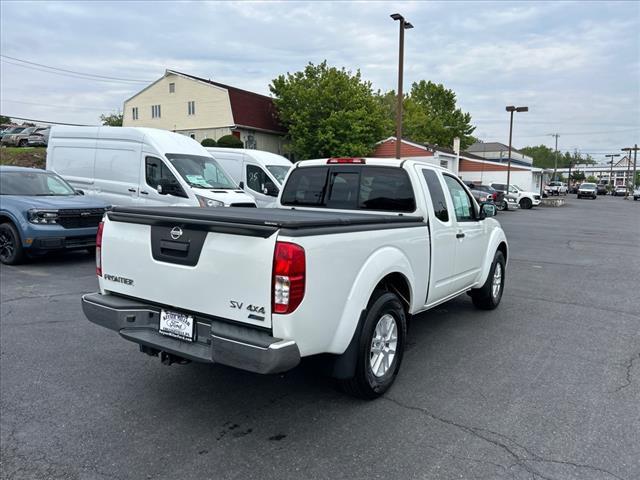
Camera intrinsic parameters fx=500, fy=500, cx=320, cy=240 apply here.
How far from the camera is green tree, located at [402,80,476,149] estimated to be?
57.7m

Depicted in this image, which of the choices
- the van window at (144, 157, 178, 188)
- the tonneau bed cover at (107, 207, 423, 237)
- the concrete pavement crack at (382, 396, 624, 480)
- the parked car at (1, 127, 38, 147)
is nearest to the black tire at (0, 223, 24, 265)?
the van window at (144, 157, 178, 188)

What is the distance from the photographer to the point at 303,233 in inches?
117

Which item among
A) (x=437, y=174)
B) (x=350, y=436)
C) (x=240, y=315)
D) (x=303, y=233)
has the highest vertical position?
(x=437, y=174)

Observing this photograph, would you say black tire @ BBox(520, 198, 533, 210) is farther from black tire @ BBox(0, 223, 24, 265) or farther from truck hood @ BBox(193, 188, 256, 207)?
black tire @ BBox(0, 223, 24, 265)

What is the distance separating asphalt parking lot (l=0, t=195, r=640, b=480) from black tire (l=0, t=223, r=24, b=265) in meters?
3.11

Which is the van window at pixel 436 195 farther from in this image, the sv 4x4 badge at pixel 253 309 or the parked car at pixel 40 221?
the parked car at pixel 40 221

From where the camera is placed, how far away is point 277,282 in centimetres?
291

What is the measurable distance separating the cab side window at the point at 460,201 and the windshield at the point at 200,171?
267 inches

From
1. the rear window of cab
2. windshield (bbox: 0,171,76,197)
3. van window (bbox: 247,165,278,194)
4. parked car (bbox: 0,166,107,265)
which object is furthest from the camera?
van window (bbox: 247,165,278,194)

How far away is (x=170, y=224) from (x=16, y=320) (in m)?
3.49

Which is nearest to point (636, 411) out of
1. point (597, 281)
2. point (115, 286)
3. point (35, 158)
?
point (115, 286)

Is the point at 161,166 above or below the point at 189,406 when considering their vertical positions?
above

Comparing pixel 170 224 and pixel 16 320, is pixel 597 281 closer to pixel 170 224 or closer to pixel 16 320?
pixel 170 224

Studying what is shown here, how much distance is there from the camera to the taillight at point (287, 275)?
2.90m
